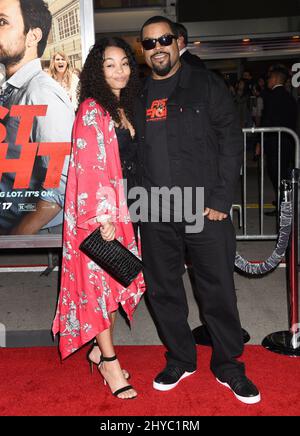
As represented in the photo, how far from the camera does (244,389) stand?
3.02 m

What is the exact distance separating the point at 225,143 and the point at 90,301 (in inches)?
43.8

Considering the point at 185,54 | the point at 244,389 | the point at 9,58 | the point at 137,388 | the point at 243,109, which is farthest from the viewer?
the point at 243,109

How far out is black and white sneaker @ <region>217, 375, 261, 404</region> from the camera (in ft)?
9.80

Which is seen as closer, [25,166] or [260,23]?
[25,166]

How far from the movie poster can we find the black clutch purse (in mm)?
1042

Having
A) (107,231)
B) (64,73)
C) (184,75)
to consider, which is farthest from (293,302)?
(64,73)

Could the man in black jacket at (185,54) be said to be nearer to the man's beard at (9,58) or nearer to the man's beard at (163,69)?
the man's beard at (163,69)

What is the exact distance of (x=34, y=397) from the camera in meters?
3.16

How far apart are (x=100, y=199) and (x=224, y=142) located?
71 centimetres

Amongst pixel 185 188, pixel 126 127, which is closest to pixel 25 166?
pixel 126 127

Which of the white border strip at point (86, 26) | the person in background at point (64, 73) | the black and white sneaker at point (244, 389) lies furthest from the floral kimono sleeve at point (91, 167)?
the black and white sneaker at point (244, 389)

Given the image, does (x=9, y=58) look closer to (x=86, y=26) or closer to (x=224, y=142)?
(x=86, y=26)

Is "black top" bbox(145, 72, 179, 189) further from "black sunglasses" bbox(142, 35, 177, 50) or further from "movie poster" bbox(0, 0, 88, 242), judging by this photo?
"movie poster" bbox(0, 0, 88, 242)
